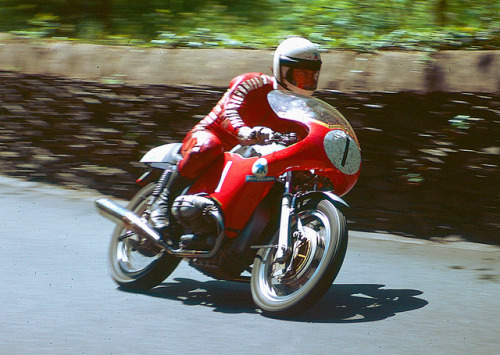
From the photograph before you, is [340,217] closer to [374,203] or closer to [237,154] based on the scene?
[237,154]

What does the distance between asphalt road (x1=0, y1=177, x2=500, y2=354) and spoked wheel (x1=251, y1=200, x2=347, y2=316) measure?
136 mm

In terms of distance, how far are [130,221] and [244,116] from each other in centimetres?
105

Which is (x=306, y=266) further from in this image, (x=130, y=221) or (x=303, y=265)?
(x=130, y=221)

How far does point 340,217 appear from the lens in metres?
4.90


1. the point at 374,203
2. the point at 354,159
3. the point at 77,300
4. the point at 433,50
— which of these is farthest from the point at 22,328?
the point at 433,50

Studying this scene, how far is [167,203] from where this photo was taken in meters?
5.67

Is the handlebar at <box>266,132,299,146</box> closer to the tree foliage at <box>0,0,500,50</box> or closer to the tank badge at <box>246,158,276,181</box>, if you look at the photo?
the tank badge at <box>246,158,276,181</box>

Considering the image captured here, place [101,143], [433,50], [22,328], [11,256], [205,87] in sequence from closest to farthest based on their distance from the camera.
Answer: [22,328], [11,256], [433,50], [205,87], [101,143]

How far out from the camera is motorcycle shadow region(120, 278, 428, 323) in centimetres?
520

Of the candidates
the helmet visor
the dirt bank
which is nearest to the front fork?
the helmet visor

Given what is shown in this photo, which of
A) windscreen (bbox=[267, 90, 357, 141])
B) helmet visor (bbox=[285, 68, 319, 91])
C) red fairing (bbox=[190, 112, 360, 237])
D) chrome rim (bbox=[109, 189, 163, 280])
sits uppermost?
helmet visor (bbox=[285, 68, 319, 91])

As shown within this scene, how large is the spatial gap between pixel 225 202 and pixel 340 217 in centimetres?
78

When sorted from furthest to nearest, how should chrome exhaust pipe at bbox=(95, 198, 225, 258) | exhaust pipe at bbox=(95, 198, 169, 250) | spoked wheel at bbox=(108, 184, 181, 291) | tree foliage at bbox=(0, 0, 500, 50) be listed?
tree foliage at bbox=(0, 0, 500, 50) < spoked wheel at bbox=(108, 184, 181, 291) < exhaust pipe at bbox=(95, 198, 169, 250) < chrome exhaust pipe at bbox=(95, 198, 225, 258)

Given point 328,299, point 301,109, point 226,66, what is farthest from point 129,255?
point 226,66
